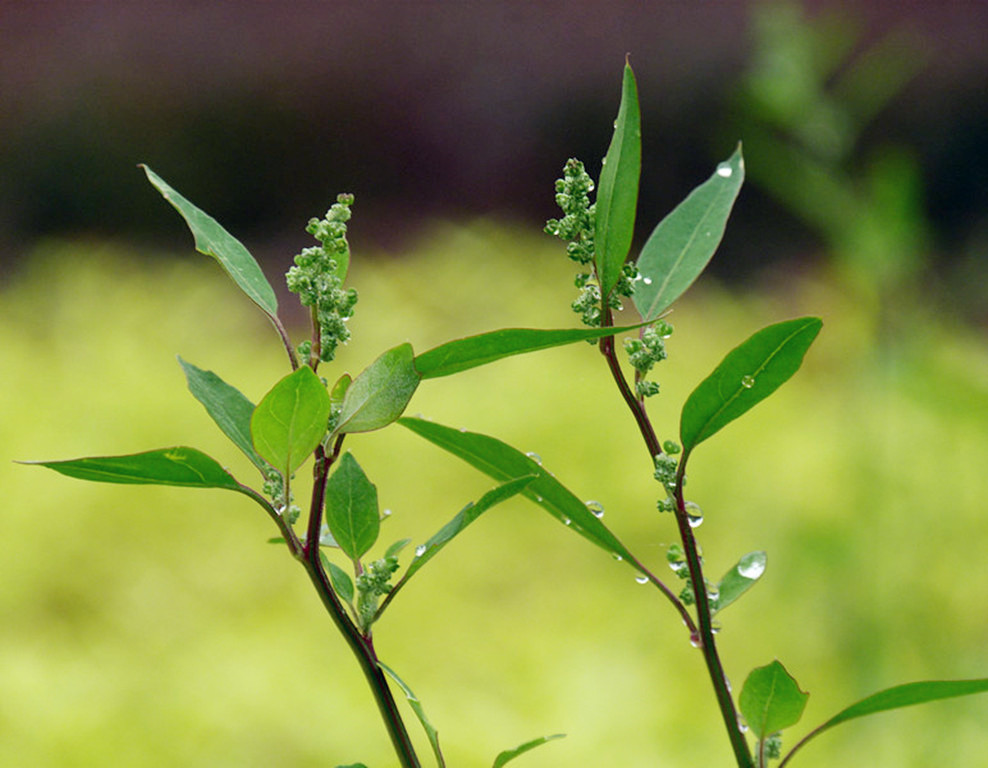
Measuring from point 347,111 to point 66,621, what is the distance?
102 inches

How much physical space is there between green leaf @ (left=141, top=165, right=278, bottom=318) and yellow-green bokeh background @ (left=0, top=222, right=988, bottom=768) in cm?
56

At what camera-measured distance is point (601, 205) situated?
0.20 m

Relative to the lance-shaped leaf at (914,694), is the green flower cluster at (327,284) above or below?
above

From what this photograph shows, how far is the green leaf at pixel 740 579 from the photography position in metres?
0.24

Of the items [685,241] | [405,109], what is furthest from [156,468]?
[405,109]

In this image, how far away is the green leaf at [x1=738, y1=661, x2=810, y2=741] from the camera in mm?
225

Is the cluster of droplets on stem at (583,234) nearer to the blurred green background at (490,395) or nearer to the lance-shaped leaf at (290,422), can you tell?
the lance-shaped leaf at (290,422)

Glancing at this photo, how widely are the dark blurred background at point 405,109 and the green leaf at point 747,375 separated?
3098 millimetres

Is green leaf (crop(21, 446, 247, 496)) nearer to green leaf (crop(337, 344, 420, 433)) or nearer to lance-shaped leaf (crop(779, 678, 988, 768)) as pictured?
green leaf (crop(337, 344, 420, 433))

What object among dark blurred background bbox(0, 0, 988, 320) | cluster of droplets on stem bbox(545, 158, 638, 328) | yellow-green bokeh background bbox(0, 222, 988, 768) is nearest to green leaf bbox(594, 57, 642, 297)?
cluster of droplets on stem bbox(545, 158, 638, 328)

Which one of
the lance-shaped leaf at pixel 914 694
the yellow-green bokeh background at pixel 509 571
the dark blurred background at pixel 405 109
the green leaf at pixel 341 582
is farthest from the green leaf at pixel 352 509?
the dark blurred background at pixel 405 109

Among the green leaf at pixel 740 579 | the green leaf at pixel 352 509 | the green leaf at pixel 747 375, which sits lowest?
the green leaf at pixel 740 579

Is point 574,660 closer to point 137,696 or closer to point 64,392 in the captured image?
point 137,696

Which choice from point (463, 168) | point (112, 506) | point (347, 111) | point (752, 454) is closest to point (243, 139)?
point (347, 111)
